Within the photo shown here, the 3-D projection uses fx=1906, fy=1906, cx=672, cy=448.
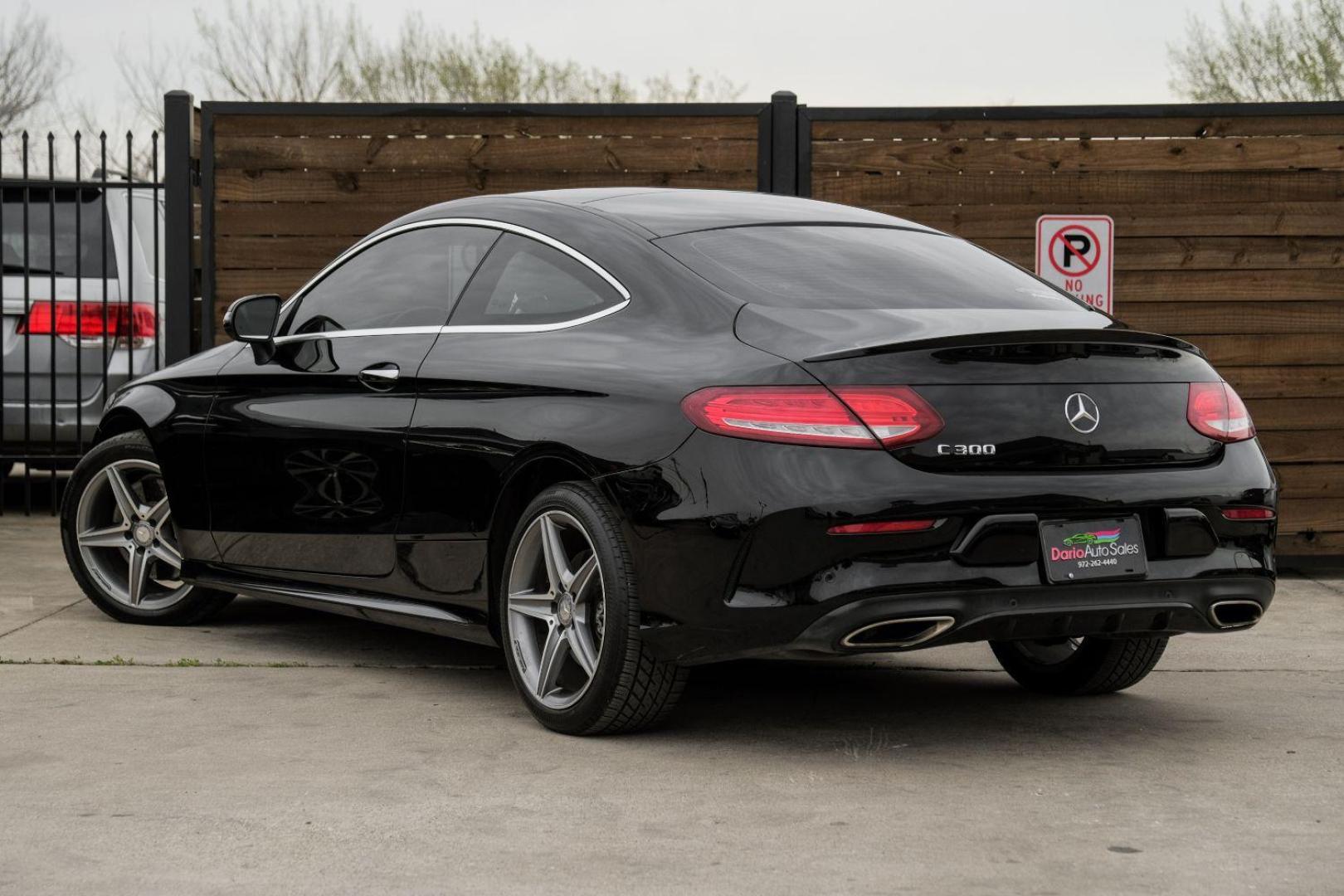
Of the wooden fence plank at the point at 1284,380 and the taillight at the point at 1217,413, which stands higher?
the taillight at the point at 1217,413

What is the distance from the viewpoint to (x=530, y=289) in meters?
5.50

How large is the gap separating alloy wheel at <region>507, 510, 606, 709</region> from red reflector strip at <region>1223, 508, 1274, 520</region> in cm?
162

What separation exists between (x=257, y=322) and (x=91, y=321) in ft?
15.6

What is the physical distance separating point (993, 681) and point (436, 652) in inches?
75.2

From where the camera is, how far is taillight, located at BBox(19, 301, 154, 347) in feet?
34.9

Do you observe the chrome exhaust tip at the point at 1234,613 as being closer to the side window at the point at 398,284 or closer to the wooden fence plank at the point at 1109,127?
the side window at the point at 398,284

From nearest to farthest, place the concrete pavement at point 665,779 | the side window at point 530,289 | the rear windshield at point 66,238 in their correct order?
1. the concrete pavement at point 665,779
2. the side window at point 530,289
3. the rear windshield at point 66,238

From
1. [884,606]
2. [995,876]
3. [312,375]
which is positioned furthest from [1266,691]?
[312,375]

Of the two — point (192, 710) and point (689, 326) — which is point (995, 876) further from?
point (192, 710)

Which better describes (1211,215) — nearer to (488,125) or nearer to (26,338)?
(488,125)

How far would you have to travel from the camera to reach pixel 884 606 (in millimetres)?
4492

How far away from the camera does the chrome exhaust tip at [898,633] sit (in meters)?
4.52

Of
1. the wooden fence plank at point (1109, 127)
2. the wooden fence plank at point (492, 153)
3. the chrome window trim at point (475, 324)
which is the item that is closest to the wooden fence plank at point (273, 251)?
the wooden fence plank at point (492, 153)

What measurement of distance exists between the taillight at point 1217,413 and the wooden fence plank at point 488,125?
14.7 ft
